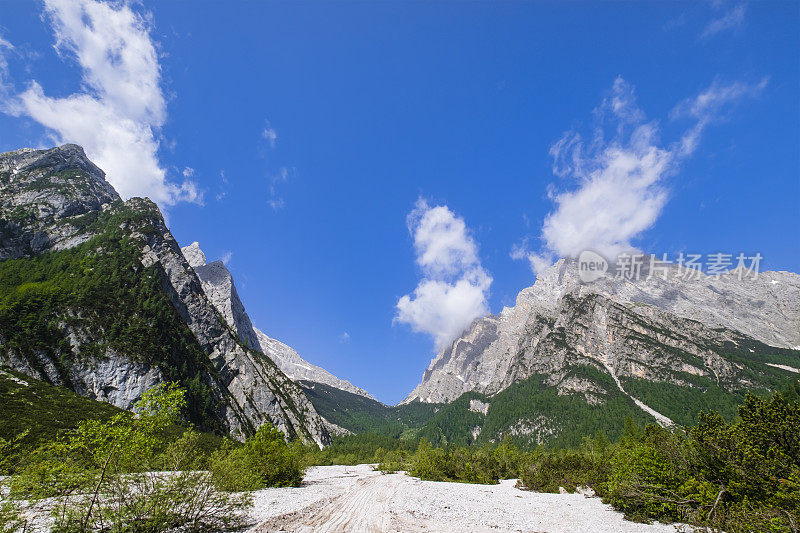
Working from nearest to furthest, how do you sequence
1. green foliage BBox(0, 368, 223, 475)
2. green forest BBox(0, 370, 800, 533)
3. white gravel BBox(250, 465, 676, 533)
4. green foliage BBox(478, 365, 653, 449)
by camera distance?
1. green forest BBox(0, 370, 800, 533)
2. white gravel BBox(250, 465, 676, 533)
3. green foliage BBox(0, 368, 223, 475)
4. green foliage BBox(478, 365, 653, 449)

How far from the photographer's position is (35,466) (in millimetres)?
10961

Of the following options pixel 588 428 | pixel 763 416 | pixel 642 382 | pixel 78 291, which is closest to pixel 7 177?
pixel 78 291

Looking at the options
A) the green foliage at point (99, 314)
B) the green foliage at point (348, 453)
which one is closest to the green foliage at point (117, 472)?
the green foliage at point (348, 453)

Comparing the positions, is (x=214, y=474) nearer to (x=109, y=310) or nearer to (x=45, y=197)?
(x=109, y=310)

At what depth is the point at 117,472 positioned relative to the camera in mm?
12344

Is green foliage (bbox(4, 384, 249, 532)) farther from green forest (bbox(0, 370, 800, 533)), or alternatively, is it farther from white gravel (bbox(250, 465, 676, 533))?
white gravel (bbox(250, 465, 676, 533))

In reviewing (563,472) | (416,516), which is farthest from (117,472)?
(563,472)

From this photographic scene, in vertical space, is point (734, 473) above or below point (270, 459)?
above

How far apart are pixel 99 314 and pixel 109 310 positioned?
11.1 ft

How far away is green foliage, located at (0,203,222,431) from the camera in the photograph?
248 ft

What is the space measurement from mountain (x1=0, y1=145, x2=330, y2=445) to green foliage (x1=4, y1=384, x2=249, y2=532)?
84761 mm

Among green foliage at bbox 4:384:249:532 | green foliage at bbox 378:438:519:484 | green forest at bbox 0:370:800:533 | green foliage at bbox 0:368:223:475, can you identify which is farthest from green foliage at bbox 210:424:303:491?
green foliage at bbox 378:438:519:484

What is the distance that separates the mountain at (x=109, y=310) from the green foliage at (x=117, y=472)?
84761mm

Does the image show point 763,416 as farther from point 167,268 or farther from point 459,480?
point 167,268
